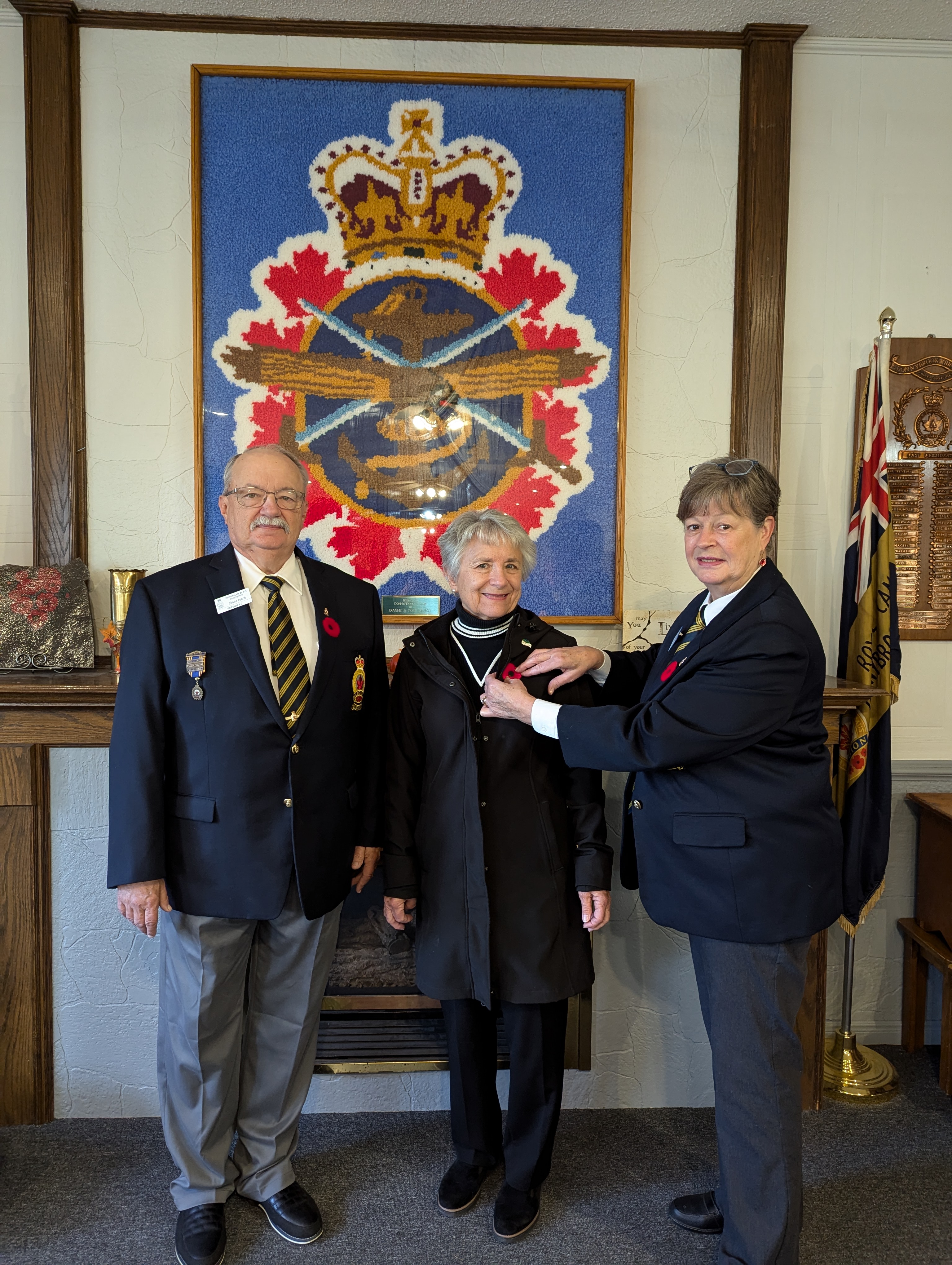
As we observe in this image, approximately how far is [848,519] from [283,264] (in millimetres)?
1922

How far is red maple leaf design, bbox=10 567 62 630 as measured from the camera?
2.37m

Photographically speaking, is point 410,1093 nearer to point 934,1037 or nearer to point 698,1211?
point 698,1211

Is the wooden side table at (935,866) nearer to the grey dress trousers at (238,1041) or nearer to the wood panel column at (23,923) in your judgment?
the grey dress trousers at (238,1041)

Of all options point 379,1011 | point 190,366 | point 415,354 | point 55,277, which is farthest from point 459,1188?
point 55,277

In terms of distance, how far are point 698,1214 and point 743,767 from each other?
1167mm

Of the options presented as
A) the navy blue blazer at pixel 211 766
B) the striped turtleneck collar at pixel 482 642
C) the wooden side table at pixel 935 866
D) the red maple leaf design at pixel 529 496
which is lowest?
the wooden side table at pixel 935 866

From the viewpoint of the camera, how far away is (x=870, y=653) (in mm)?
2494

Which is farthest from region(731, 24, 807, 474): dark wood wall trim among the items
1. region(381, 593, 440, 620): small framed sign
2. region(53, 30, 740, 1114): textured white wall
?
region(381, 593, 440, 620): small framed sign

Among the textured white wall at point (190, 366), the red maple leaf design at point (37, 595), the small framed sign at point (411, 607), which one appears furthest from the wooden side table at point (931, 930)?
the red maple leaf design at point (37, 595)

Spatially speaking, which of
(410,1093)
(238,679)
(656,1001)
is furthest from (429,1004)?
(238,679)

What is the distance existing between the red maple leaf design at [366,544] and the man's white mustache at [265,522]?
2.34 ft

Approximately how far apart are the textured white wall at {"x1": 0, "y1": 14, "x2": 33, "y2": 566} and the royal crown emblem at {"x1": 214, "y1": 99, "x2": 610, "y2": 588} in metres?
0.64

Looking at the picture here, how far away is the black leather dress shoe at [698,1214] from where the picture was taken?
1.96 meters

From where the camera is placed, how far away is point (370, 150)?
2484 mm
